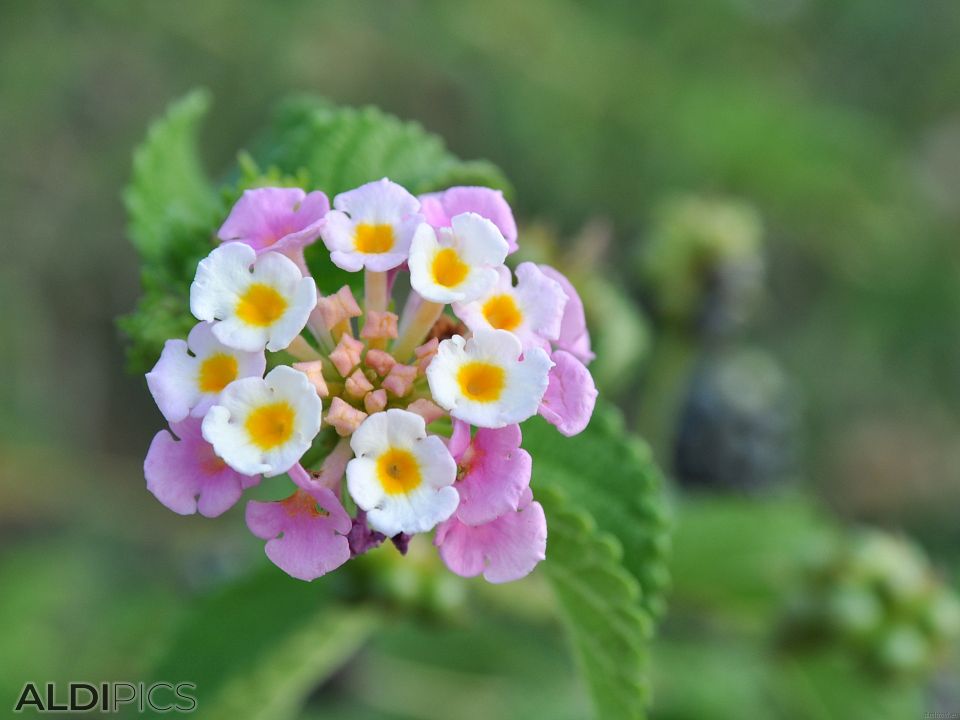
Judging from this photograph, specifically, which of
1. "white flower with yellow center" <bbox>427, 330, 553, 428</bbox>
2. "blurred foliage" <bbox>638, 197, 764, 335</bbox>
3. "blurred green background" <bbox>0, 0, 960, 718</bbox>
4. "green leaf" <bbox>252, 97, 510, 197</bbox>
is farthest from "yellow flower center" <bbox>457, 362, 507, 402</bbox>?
"blurred foliage" <bbox>638, 197, 764, 335</bbox>

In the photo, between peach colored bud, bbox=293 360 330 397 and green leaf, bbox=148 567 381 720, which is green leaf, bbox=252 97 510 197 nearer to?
peach colored bud, bbox=293 360 330 397

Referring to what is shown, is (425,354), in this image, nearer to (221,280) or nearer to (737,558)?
(221,280)

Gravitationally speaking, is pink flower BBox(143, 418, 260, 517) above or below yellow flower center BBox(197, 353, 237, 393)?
below

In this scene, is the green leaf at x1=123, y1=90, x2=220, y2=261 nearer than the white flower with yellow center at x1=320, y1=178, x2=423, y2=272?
No

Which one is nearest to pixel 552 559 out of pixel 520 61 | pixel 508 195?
pixel 508 195

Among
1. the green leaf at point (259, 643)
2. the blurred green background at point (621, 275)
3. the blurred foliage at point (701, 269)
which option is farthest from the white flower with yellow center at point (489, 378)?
the blurred foliage at point (701, 269)

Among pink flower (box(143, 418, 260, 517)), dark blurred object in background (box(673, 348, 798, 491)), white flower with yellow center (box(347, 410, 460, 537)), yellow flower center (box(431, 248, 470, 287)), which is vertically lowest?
dark blurred object in background (box(673, 348, 798, 491))

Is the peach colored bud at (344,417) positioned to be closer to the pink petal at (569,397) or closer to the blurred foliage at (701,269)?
the pink petal at (569,397)
